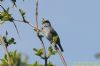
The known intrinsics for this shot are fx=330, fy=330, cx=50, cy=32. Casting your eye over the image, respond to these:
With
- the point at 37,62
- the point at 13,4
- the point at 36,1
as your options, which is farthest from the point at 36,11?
the point at 37,62

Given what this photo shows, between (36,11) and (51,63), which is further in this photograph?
(51,63)

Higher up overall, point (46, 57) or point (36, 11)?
point (36, 11)

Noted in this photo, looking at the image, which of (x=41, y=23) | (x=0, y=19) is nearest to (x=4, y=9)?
(x=0, y=19)

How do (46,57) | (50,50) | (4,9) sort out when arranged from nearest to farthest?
(46,57), (50,50), (4,9)

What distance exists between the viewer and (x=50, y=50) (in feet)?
8.29

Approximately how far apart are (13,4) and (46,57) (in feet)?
1.75

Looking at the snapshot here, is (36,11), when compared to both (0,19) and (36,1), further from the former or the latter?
(0,19)

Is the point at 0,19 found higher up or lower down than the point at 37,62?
higher up

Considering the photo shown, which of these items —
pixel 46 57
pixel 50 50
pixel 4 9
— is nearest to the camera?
pixel 46 57

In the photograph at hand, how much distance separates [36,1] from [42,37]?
0.29 metres

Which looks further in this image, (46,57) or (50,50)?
(50,50)

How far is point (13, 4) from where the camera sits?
2.56m

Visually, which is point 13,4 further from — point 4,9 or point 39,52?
point 39,52

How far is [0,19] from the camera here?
2611 millimetres
